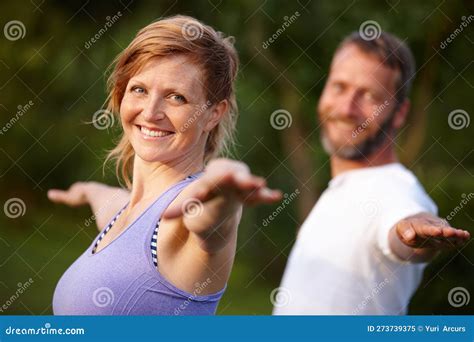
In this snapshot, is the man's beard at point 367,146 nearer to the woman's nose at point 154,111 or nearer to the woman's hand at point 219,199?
the woman's nose at point 154,111

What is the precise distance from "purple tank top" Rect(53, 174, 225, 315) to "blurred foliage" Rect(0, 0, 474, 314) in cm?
138

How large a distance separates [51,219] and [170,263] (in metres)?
2.35

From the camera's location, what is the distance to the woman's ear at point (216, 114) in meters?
2.11

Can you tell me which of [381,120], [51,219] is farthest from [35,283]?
[381,120]

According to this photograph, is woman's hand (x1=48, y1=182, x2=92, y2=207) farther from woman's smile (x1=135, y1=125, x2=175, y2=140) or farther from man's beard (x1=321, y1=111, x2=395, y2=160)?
man's beard (x1=321, y1=111, x2=395, y2=160)

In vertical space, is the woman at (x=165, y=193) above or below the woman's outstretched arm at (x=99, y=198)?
above

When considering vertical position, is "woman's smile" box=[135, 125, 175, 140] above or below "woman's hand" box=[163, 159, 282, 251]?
below

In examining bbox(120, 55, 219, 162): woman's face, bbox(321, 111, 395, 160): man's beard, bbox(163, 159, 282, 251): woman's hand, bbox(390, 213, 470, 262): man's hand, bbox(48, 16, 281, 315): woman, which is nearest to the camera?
bbox(163, 159, 282, 251): woman's hand

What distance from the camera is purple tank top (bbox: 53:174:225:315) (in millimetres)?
1816

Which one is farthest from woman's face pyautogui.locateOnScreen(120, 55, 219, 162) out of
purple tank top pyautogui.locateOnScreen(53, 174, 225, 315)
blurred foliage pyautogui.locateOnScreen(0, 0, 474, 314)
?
blurred foliage pyautogui.locateOnScreen(0, 0, 474, 314)

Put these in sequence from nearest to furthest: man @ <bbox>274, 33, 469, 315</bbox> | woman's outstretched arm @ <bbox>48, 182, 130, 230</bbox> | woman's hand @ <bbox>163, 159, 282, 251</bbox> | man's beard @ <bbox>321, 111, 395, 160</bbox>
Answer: woman's hand @ <bbox>163, 159, 282, 251</bbox> < woman's outstretched arm @ <bbox>48, 182, 130, 230</bbox> < man @ <bbox>274, 33, 469, 315</bbox> < man's beard @ <bbox>321, 111, 395, 160</bbox>

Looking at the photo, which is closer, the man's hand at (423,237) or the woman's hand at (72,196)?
the man's hand at (423,237)

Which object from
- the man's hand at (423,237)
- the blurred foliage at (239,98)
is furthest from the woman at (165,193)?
the blurred foliage at (239,98)

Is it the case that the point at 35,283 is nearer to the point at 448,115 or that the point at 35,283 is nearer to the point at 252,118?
the point at 252,118
